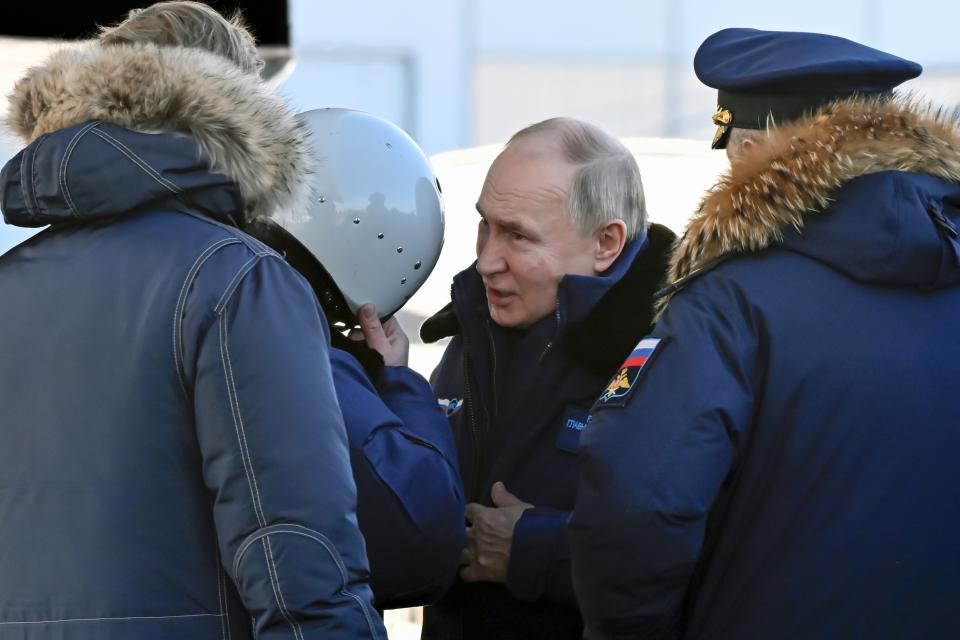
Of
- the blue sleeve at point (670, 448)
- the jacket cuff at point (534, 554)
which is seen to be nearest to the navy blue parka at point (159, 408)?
the blue sleeve at point (670, 448)

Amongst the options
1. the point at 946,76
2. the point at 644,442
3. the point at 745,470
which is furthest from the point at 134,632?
the point at 946,76

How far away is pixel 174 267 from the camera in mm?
1310

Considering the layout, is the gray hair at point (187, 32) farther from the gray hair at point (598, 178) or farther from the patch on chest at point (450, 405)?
the patch on chest at point (450, 405)

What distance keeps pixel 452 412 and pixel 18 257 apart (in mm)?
1048

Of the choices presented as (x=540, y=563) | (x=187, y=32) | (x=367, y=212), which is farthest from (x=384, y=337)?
(x=187, y=32)

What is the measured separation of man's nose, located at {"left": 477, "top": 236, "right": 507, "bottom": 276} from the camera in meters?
2.17

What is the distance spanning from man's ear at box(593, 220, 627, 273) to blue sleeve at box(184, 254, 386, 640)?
951 millimetres

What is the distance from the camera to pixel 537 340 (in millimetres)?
2127

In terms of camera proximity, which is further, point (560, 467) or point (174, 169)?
point (560, 467)

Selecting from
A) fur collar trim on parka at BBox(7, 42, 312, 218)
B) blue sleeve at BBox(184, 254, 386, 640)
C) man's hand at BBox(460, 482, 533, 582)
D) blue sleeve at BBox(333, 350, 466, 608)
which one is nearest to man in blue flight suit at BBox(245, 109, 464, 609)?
blue sleeve at BBox(333, 350, 466, 608)

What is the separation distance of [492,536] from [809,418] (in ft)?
2.20

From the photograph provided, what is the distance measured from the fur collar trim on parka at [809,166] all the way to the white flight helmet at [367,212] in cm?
60

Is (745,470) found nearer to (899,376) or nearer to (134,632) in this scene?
(899,376)

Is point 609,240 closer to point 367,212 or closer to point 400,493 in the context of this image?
point 367,212
